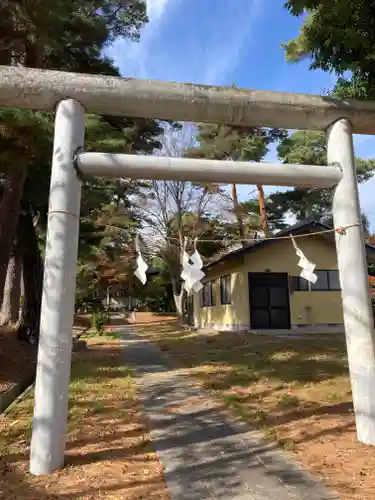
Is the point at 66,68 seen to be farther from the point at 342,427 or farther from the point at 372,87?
the point at 342,427

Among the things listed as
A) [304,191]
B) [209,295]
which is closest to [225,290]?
[209,295]

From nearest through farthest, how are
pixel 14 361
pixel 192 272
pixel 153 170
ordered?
1. pixel 153 170
2. pixel 192 272
3. pixel 14 361

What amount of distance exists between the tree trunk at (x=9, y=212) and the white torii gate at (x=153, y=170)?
5.40 m

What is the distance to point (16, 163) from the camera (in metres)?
7.53

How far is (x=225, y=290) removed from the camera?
62.8ft

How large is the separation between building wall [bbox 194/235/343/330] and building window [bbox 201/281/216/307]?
10.3 feet

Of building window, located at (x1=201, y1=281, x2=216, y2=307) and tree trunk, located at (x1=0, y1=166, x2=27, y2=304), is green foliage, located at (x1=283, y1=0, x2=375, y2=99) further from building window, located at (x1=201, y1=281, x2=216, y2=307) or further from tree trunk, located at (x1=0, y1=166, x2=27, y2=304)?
building window, located at (x1=201, y1=281, x2=216, y2=307)

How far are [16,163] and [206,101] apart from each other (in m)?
4.46

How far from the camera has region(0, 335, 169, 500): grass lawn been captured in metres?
3.39

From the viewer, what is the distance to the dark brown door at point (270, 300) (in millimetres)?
17141

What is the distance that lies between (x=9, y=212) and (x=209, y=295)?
45.6 ft

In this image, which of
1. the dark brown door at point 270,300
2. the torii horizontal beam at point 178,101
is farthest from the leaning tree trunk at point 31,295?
the torii horizontal beam at point 178,101

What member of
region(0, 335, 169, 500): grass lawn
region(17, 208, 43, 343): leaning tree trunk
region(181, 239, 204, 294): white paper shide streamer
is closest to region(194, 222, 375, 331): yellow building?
region(17, 208, 43, 343): leaning tree trunk

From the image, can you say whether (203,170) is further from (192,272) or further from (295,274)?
(295,274)
